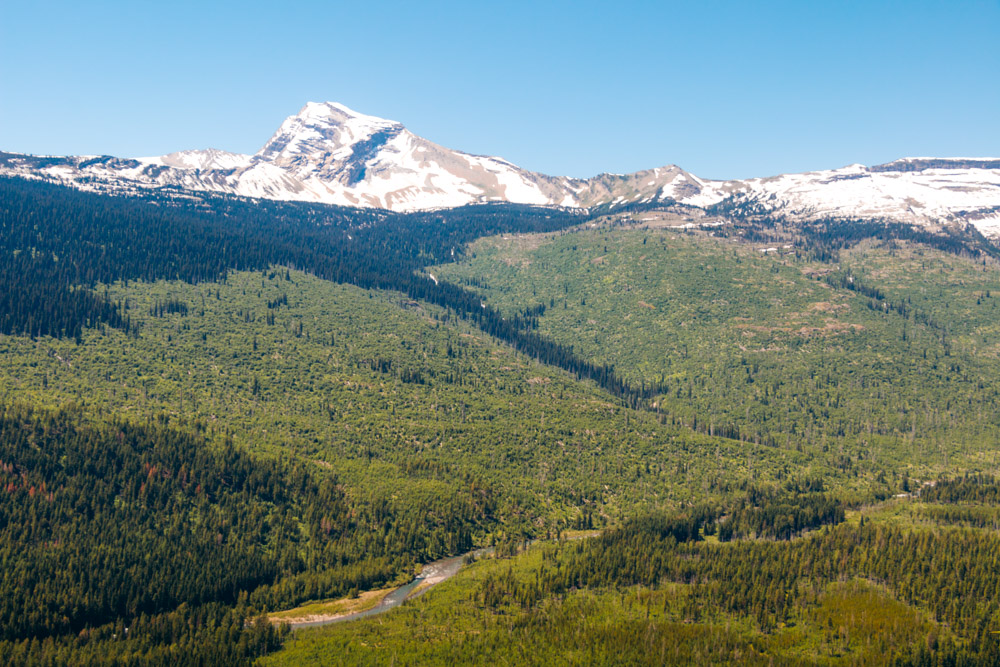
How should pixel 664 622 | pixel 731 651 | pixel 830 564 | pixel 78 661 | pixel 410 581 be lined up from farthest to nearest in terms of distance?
pixel 410 581 < pixel 830 564 < pixel 664 622 < pixel 731 651 < pixel 78 661

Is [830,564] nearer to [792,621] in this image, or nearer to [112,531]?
[792,621]

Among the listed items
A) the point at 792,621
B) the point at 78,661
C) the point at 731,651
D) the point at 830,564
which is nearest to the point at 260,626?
the point at 78,661

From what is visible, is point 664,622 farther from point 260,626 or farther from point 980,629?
point 260,626

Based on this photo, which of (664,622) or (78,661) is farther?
(664,622)

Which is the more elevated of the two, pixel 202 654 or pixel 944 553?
pixel 944 553

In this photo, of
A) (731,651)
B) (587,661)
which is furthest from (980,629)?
(587,661)

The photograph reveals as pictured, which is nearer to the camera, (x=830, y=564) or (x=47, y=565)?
(x=47, y=565)

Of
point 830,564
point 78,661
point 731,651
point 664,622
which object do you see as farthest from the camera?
point 830,564

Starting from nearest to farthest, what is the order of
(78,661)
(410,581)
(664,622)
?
(78,661) → (664,622) → (410,581)

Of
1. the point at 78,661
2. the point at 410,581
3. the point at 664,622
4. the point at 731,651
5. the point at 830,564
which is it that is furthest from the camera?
the point at 410,581
